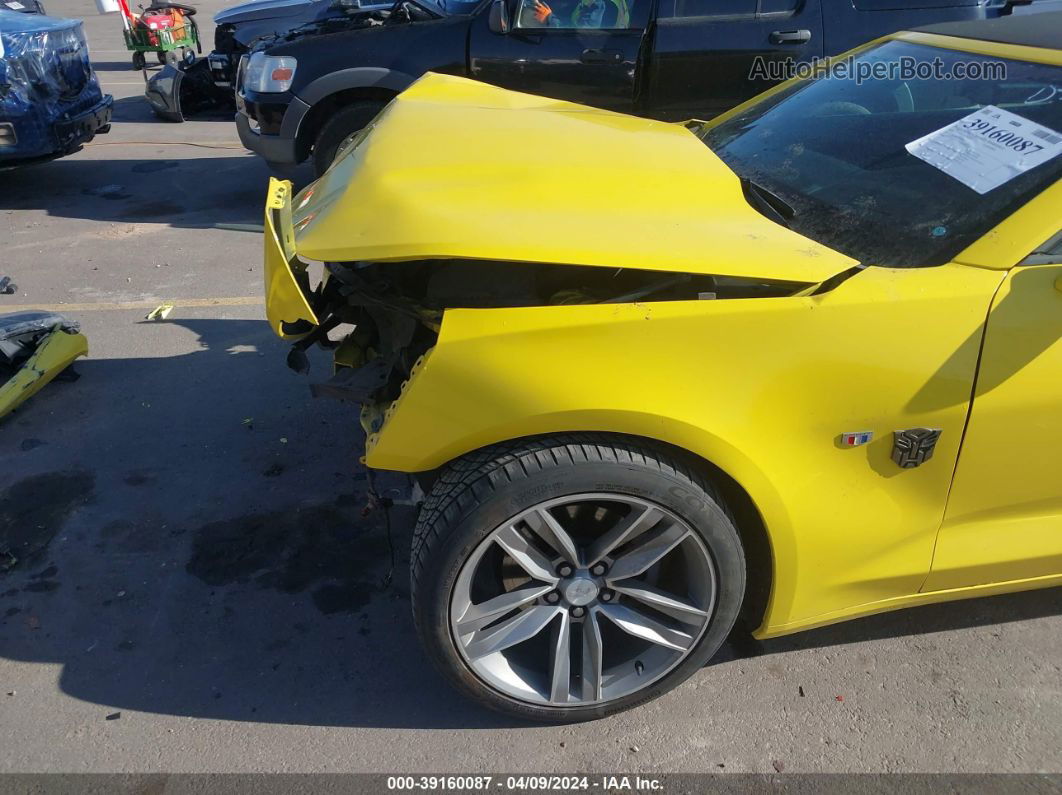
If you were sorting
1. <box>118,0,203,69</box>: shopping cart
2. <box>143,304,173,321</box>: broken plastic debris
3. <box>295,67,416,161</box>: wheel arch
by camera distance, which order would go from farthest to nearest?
<box>118,0,203,69</box>: shopping cart
<box>295,67,416,161</box>: wheel arch
<box>143,304,173,321</box>: broken plastic debris

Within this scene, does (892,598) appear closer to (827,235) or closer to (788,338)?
(788,338)

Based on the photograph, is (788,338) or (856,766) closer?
(788,338)

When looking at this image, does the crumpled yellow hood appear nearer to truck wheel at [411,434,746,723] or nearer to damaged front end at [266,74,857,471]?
damaged front end at [266,74,857,471]

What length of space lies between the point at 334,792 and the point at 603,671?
784 millimetres

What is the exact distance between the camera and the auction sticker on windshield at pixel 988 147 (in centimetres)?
211

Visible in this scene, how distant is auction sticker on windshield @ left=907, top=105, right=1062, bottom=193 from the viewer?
2111mm

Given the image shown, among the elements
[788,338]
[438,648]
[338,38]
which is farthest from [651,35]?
[438,648]

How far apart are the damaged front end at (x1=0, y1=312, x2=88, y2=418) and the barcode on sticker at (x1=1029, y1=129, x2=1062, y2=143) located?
4004 millimetres

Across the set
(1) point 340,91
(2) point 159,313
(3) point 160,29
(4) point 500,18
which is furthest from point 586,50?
(3) point 160,29

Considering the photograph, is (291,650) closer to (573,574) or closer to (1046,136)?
(573,574)

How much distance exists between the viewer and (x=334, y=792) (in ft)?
7.02

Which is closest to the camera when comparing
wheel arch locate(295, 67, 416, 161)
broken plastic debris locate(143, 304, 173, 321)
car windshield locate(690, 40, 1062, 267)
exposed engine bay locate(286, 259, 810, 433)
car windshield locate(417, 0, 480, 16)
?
car windshield locate(690, 40, 1062, 267)

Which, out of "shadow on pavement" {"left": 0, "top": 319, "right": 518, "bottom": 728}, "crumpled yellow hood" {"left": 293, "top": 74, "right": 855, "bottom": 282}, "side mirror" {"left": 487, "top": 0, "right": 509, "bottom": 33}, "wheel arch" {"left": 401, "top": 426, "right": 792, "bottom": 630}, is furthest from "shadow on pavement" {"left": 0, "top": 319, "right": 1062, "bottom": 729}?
"side mirror" {"left": 487, "top": 0, "right": 509, "bottom": 33}

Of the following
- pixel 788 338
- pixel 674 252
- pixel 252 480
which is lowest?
pixel 252 480
